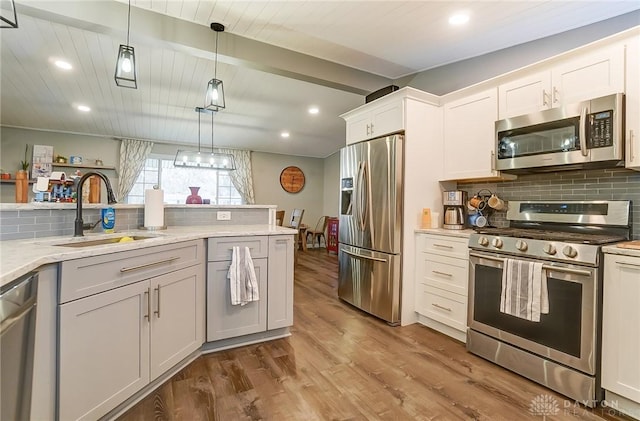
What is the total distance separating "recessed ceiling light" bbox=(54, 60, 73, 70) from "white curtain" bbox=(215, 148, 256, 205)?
12.3ft

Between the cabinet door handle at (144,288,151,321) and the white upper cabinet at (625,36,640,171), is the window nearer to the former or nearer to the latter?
the cabinet door handle at (144,288,151,321)

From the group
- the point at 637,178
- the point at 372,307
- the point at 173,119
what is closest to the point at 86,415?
the point at 372,307

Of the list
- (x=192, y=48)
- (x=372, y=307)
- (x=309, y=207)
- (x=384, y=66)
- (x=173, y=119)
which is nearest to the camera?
(x=192, y=48)

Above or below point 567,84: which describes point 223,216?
below

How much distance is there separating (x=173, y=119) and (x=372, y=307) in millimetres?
4508

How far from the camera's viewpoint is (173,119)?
5188 millimetres

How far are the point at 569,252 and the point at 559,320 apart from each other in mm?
425

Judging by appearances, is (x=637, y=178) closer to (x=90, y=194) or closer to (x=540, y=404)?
(x=540, y=404)

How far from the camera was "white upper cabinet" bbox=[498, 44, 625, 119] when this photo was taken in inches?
75.7

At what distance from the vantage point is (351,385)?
74.7 inches

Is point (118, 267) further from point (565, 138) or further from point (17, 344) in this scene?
point (565, 138)

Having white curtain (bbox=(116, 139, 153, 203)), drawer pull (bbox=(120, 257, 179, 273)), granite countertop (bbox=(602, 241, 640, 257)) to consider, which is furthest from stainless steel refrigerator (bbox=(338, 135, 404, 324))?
white curtain (bbox=(116, 139, 153, 203))

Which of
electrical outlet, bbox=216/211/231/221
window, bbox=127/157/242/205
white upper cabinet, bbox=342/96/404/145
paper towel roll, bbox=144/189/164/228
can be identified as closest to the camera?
paper towel roll, bbox=144/189/164/228

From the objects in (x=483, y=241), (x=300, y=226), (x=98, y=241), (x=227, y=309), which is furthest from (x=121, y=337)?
(x=300, y=226)
